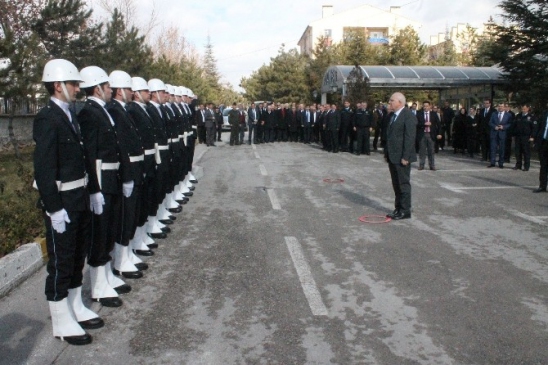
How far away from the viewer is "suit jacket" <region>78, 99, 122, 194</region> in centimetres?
522

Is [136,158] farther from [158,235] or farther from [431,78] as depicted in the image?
[431,78]

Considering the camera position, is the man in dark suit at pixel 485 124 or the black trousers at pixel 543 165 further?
the man in dark suit at pixel 485 124

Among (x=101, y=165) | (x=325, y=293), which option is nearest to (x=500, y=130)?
(x=325, y=293)

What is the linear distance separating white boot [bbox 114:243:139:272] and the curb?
1.06m

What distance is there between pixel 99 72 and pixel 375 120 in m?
20.8

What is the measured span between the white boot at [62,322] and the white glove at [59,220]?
2.10 feet

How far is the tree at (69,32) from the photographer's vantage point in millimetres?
26094

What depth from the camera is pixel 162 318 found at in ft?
16.8

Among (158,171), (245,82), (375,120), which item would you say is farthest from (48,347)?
(245,82)

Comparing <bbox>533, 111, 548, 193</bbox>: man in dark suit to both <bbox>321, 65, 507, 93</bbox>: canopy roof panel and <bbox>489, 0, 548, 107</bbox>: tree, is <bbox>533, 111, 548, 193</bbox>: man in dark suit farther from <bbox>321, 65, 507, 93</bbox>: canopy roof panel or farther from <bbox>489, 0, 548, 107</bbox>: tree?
<bbox>321, 65, 507, 93</bbox>: canopy roof panel

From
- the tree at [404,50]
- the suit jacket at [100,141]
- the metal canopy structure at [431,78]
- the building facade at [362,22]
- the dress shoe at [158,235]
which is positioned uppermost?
the building facade at [362,22]

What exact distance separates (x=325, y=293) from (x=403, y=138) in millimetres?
4719

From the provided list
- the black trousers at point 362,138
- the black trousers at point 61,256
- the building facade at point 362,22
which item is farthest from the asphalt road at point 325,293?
the building facade at point 362,22

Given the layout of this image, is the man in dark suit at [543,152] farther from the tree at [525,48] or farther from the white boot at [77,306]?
the white boot at [77,306]
